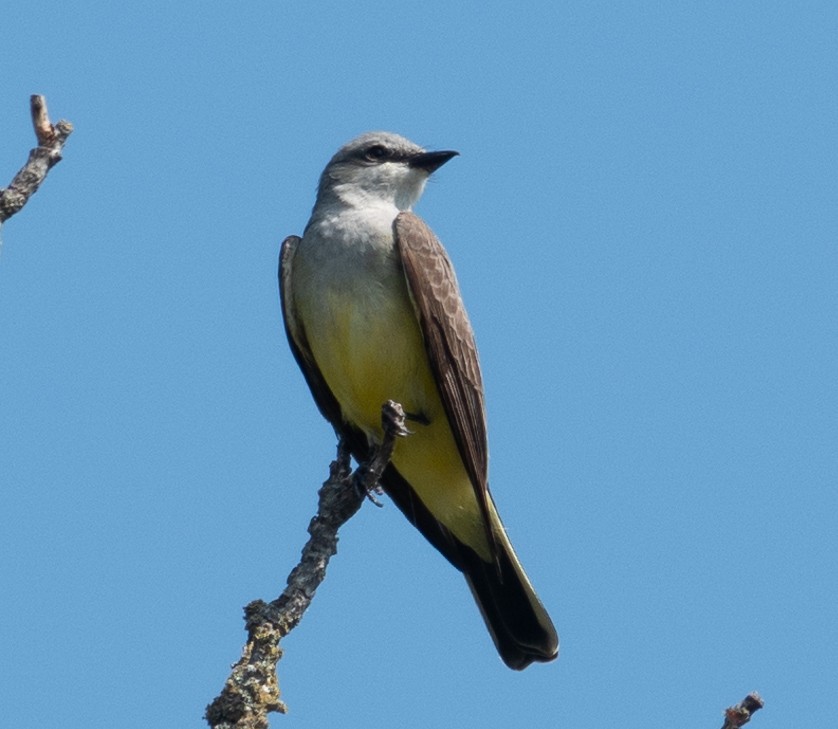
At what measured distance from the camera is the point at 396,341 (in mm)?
7816

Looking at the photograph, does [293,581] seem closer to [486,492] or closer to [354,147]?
[486,492]

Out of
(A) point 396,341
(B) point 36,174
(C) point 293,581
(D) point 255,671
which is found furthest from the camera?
(A) point 396,341

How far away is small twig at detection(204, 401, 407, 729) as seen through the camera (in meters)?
4.69

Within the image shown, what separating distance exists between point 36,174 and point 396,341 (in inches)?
145

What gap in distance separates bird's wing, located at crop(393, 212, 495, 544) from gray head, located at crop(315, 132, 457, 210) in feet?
2.81

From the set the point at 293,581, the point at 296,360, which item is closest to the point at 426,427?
the point at 296,360

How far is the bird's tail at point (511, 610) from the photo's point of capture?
8.02 m

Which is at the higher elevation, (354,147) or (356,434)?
(354,147)

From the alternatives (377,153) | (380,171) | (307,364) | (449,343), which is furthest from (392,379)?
(377,153)

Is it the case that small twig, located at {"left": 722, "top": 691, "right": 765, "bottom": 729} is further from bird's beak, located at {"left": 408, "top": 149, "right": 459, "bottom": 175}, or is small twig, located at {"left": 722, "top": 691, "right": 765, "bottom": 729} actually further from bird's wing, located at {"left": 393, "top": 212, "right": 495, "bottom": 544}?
bird's beak, located at {"left": 408, "top": 149, "right": 459, "bottom": 175}

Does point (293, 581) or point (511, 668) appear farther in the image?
point (511, 668)

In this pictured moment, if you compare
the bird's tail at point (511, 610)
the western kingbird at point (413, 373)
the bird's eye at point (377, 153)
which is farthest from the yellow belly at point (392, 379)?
the bird's eye at point (377, 153)

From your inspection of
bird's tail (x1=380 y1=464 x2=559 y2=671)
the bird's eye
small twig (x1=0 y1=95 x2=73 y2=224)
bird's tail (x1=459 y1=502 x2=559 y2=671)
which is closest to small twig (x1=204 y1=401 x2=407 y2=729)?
bird's tail (x1=380 y1=464 x2=559 y2=671)

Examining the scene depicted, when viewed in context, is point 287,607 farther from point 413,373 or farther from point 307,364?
point 307,364
